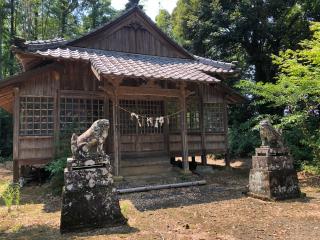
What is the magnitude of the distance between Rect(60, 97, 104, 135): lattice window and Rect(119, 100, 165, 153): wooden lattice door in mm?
997

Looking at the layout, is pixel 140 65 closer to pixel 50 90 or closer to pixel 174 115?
pixel 174 115

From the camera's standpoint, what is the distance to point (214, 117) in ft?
45.6

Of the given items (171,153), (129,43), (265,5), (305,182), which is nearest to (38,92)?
(129,43)

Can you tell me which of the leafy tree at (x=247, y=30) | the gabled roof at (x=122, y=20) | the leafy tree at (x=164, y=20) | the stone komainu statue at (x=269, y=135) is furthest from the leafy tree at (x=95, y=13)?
the stone komainu statue at (x=269, y=135)

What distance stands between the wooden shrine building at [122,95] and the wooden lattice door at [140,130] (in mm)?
41

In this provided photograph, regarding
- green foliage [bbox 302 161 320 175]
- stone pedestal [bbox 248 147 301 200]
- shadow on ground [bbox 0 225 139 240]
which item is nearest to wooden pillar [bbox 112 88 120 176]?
shadow on ground [bbox 0 225 139 240]

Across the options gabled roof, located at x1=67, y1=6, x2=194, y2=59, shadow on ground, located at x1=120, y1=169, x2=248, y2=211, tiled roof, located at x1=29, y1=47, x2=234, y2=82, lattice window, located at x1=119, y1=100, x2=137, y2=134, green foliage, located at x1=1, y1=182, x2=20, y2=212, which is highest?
gabled roof, located at x1=67, y1=6, x2=194, y2=59

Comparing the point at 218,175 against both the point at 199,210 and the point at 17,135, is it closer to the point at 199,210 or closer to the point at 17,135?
the point at 199,210

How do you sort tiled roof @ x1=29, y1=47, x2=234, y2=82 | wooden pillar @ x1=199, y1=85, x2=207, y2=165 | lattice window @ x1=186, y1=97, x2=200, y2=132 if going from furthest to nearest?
lattice window @ x1=186, y1=97, x2=200, y2=132 → wooden pillar @ x1=199, y1=85, x2=207, y2=165 → tiled roof @ x1=29, y1=47, x2=234, y2=82

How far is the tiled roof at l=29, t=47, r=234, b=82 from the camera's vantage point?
982cm

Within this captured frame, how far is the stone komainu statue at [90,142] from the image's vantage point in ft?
19.4

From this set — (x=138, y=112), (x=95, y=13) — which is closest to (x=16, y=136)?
(x=138, y=112)

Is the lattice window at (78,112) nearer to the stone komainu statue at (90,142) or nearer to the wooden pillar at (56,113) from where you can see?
the wooden pillar at (56,113)

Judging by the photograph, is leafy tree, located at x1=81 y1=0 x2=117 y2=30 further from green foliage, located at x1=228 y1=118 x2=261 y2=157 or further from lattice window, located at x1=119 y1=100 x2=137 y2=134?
lattice window, located at x1=119 y1=100 x2=137 y2=134
